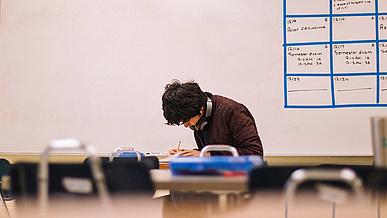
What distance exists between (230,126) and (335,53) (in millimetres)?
1377

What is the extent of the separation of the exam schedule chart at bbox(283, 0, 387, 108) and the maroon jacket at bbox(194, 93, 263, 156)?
3.43 feet

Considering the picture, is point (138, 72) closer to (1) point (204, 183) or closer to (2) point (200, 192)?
(2) point (200, 192)

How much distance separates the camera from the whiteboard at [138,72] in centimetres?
331

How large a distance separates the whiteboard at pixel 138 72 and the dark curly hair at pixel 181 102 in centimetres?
110

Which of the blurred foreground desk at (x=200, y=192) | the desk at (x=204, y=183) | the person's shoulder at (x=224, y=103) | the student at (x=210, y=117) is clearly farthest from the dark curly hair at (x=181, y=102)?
the desk at (x=204, y=183)

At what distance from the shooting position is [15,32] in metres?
3.62

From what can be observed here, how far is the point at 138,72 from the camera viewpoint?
3492 millimetres

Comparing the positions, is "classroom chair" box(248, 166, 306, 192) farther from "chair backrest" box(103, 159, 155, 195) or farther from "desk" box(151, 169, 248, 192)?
"chair backrest" box(103, 159, 155, 195)

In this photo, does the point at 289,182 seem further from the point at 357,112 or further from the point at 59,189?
the point at 357,112

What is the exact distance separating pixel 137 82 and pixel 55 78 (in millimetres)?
715

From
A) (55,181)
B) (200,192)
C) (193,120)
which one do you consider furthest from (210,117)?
(55,181)

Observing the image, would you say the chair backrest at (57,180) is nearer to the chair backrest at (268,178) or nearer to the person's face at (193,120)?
the chair backrest at (268,178)

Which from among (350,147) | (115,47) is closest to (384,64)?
(350,147)

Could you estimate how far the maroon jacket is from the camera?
227 centimetres
